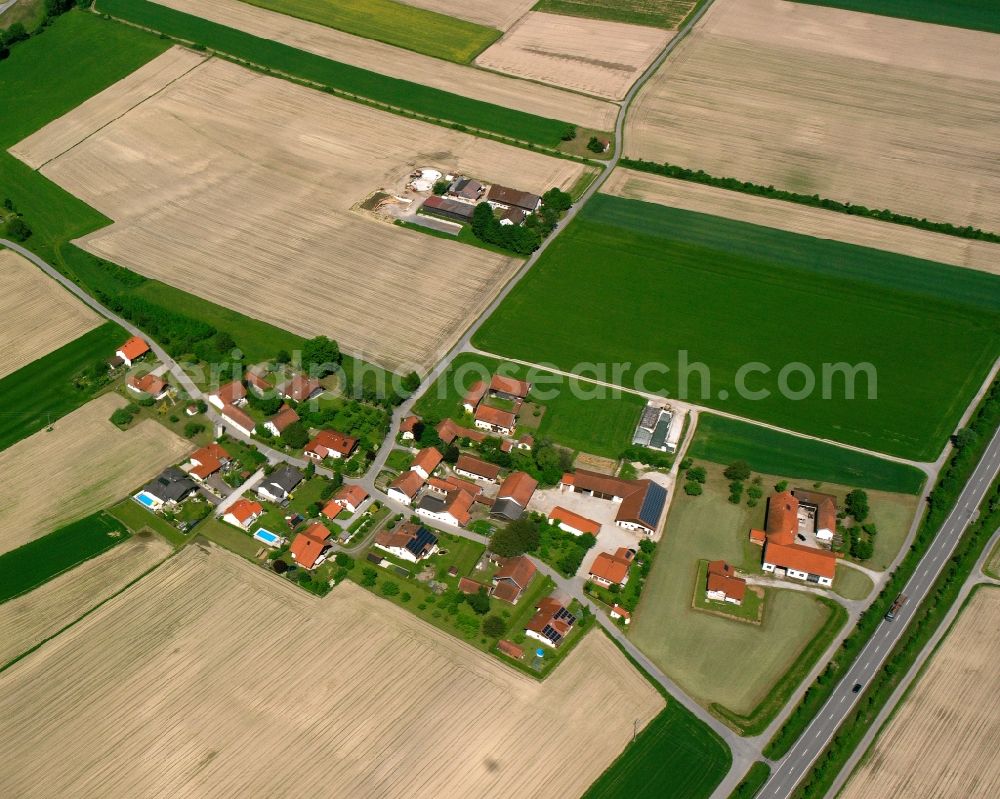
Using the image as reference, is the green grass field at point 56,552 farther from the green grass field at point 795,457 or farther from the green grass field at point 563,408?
the green grass field at point 795,457

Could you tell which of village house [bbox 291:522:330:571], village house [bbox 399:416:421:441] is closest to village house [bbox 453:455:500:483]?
village house [bbox 399:416:421:441]

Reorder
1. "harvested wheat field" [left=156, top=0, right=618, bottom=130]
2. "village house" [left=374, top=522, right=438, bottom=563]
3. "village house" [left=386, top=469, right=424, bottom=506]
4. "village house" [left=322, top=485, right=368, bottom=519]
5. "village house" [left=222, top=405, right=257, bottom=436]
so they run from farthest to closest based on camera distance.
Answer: "harvested wheat field" [left=156, top=0, right=618, bottom=130] → "village house" [left=222, top=405, right=257, bottom=436] → "village house" [left=386, top=469, right=424, bottom=506] → "village house" [left=322, top=485, right=368, bottom=519] → "village house" [left=374, top=522, right=438, bottom=563]

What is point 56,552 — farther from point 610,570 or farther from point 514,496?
point 610,570

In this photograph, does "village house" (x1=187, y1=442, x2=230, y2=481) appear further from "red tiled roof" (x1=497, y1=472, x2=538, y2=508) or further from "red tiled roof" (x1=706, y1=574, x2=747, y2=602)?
"red tiled roof" (x1=706, y1=574, x2=747, y2=602)

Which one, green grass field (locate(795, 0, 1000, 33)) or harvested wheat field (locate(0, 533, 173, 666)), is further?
green grass field (locate(795, 0, 1000, 33))

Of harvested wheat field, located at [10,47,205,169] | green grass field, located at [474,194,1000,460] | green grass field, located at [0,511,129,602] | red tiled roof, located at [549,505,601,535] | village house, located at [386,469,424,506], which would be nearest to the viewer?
green grass field, located at [0,511,129,602]

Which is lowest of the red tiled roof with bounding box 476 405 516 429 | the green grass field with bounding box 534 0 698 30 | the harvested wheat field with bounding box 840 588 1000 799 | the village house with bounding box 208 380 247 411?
the harvested wheat field with bounding box 840 588 1000 799

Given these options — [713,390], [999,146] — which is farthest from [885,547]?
[999,146]
